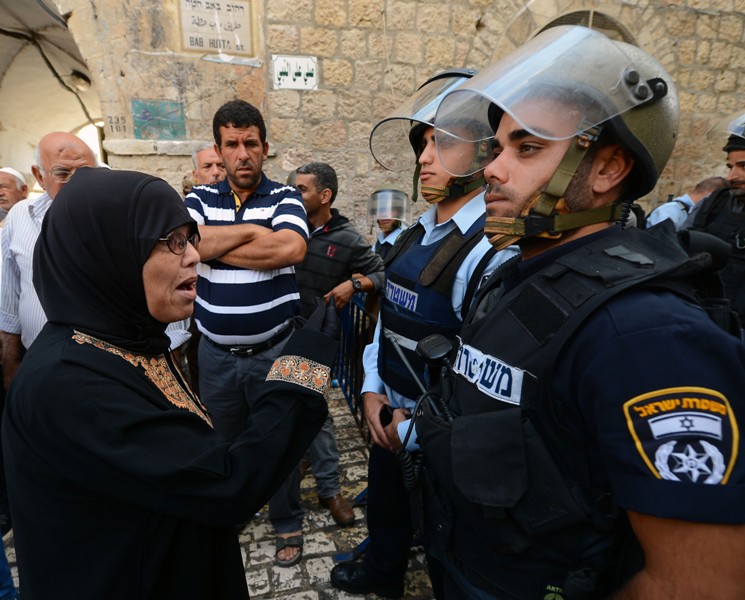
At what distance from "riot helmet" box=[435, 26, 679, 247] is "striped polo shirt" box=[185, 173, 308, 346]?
1.63 meters

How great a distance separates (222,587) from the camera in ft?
4.64

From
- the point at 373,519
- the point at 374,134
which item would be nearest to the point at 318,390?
the point at 373,519

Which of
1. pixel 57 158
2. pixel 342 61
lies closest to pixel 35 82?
pixel 342 61

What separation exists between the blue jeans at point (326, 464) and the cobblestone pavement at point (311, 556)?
20cm

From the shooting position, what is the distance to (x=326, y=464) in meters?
3.17

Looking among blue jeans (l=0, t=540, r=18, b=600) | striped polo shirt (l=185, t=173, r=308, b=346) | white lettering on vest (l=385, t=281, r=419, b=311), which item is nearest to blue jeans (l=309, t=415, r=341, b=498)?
striped polo shirt (l=185, t=173, r=308, b=346)

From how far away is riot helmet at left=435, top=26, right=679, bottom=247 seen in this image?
1.15 m

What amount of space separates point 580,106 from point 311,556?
2.90 m

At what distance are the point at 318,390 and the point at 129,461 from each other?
0.52 metres

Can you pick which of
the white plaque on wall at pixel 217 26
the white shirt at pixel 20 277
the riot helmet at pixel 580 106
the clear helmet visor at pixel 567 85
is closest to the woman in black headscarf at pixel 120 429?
the riot helmet at pixel 580 106

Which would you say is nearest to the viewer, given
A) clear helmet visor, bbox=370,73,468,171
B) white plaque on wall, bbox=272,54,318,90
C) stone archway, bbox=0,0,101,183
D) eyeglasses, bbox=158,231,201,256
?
eyeglasses, bbox=158,231,201,256

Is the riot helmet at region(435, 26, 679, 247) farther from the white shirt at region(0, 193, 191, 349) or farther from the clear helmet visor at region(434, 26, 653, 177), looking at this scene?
the white shirt at region(0, 193, 191, 349)

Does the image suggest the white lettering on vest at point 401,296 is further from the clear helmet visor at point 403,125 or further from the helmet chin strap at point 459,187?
the clear helmet visor at point 403,125

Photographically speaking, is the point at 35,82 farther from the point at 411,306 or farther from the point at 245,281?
the point at 411,306
